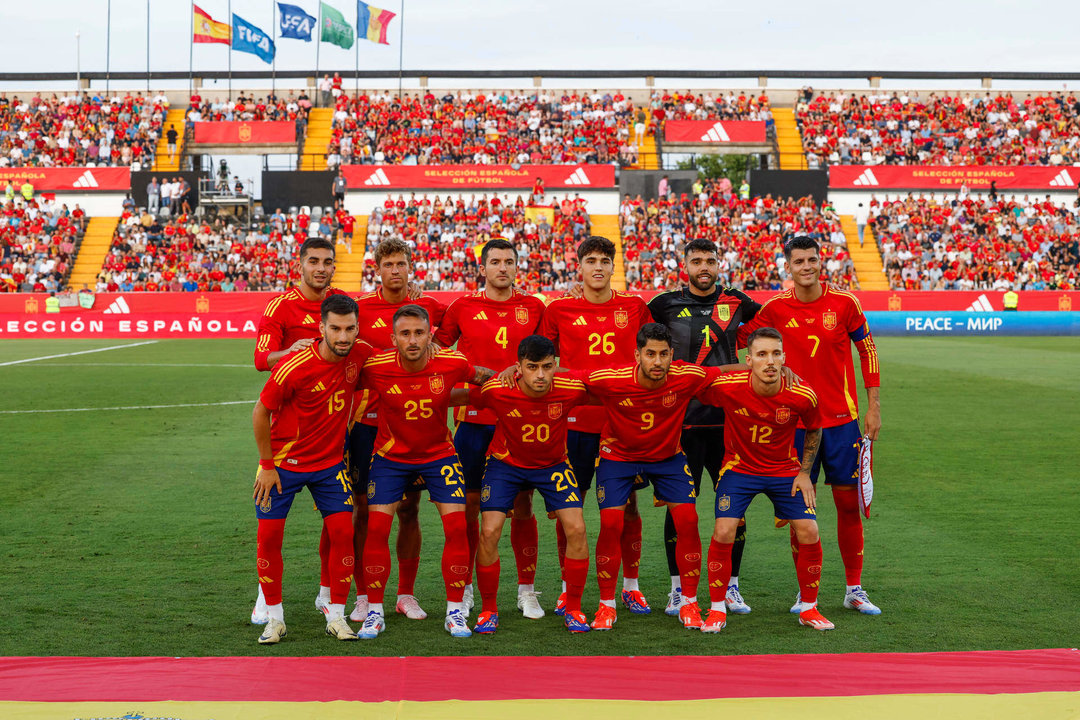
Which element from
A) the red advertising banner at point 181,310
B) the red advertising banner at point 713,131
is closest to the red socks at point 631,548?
the red advertising banner at point 181,310

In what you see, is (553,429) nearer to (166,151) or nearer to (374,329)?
(374,329)

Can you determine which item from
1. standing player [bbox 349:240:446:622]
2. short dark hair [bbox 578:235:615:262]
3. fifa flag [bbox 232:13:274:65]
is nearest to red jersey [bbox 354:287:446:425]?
standing player [bbox 349:240:446:622]

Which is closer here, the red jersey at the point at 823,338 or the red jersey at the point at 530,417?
the red jersey at the point at 530,417

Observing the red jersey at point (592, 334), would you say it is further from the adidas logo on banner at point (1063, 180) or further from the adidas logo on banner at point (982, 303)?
the adidas logo on banner at point (1063, 180)

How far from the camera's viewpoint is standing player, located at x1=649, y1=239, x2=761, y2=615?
6801 millimetres

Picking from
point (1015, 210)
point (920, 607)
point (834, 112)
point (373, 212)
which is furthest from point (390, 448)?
point (834, 112)

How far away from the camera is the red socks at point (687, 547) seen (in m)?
6.22

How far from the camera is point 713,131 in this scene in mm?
44625

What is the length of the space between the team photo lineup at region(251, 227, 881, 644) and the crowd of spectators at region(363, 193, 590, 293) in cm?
2844

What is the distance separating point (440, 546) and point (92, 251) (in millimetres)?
36427

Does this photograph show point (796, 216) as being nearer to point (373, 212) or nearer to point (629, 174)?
point (629, 174)

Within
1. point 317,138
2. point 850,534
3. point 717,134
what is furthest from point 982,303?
point 850,534

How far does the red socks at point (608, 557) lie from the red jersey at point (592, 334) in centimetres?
74

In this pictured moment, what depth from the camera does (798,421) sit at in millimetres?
→ 6395
